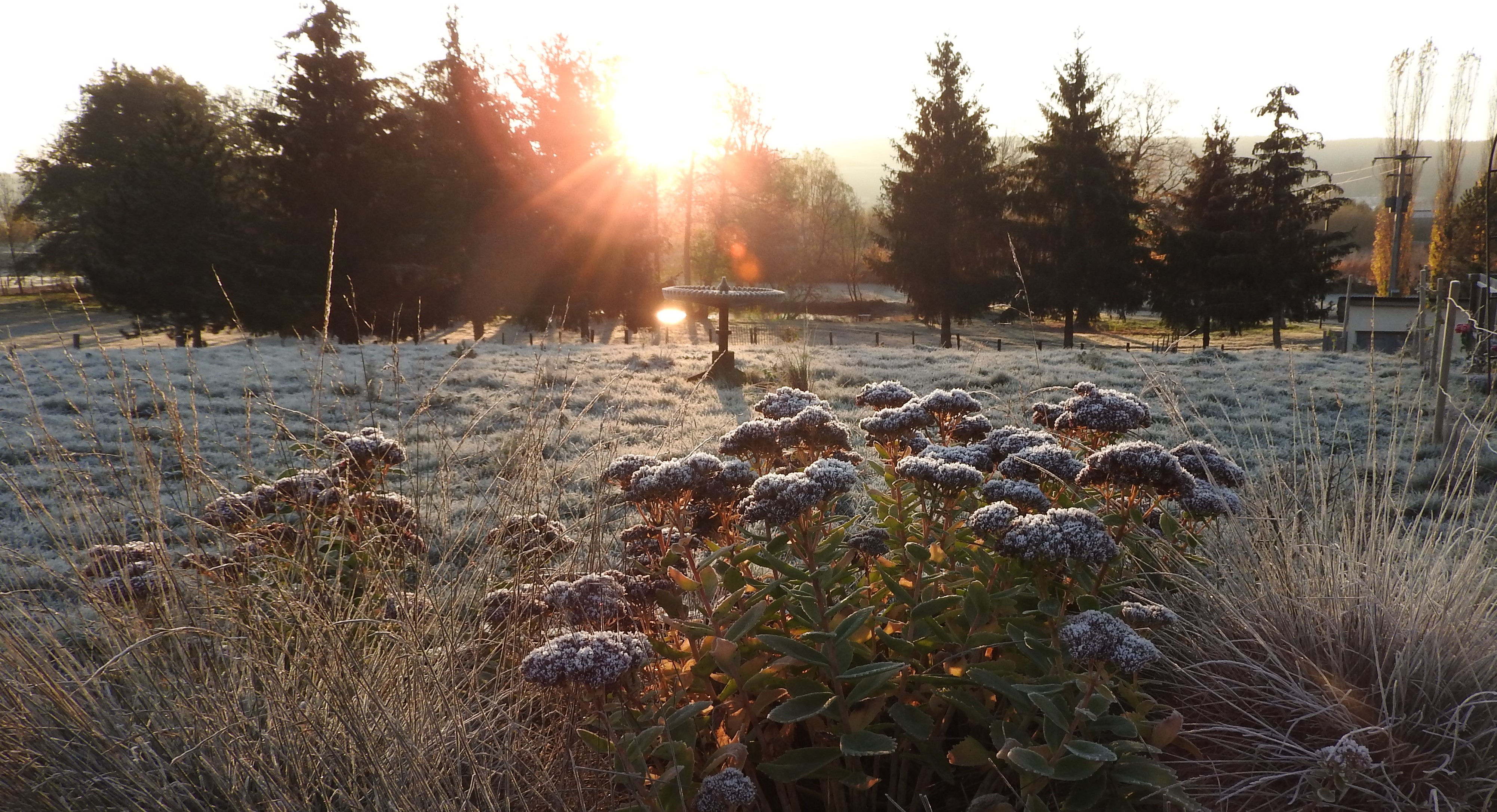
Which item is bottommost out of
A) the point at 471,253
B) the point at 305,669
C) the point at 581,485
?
the point at 581,485

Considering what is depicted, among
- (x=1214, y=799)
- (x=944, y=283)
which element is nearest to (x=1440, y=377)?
(x=1214, y=799)

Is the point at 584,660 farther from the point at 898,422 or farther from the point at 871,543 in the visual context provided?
the point at 898,422

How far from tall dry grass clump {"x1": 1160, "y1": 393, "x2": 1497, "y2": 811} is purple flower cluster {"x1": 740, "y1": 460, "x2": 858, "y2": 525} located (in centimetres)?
107

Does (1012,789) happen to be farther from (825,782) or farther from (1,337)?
(1,337)

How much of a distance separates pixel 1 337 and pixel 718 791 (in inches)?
1112

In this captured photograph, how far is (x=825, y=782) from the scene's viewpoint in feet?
7.12

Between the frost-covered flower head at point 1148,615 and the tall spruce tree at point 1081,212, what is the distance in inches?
985

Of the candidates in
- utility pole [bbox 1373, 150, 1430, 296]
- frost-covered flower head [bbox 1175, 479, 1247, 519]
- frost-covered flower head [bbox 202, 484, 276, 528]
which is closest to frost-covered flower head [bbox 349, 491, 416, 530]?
frost-covered flower head [bbox 202, 484, 276, 528]

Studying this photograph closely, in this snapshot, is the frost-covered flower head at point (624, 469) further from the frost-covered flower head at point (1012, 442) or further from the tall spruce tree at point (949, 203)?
the tall spruce tree at point (949, 203)

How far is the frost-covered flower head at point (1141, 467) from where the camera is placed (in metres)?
2.29

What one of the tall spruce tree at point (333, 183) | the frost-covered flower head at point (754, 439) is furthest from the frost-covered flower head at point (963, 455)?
the tall spruce tree at point (333, 183)

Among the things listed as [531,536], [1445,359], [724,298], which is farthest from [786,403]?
[724,298]

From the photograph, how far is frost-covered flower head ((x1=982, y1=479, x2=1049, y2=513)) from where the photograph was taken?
94.3 inches

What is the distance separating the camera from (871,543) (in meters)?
2.61
